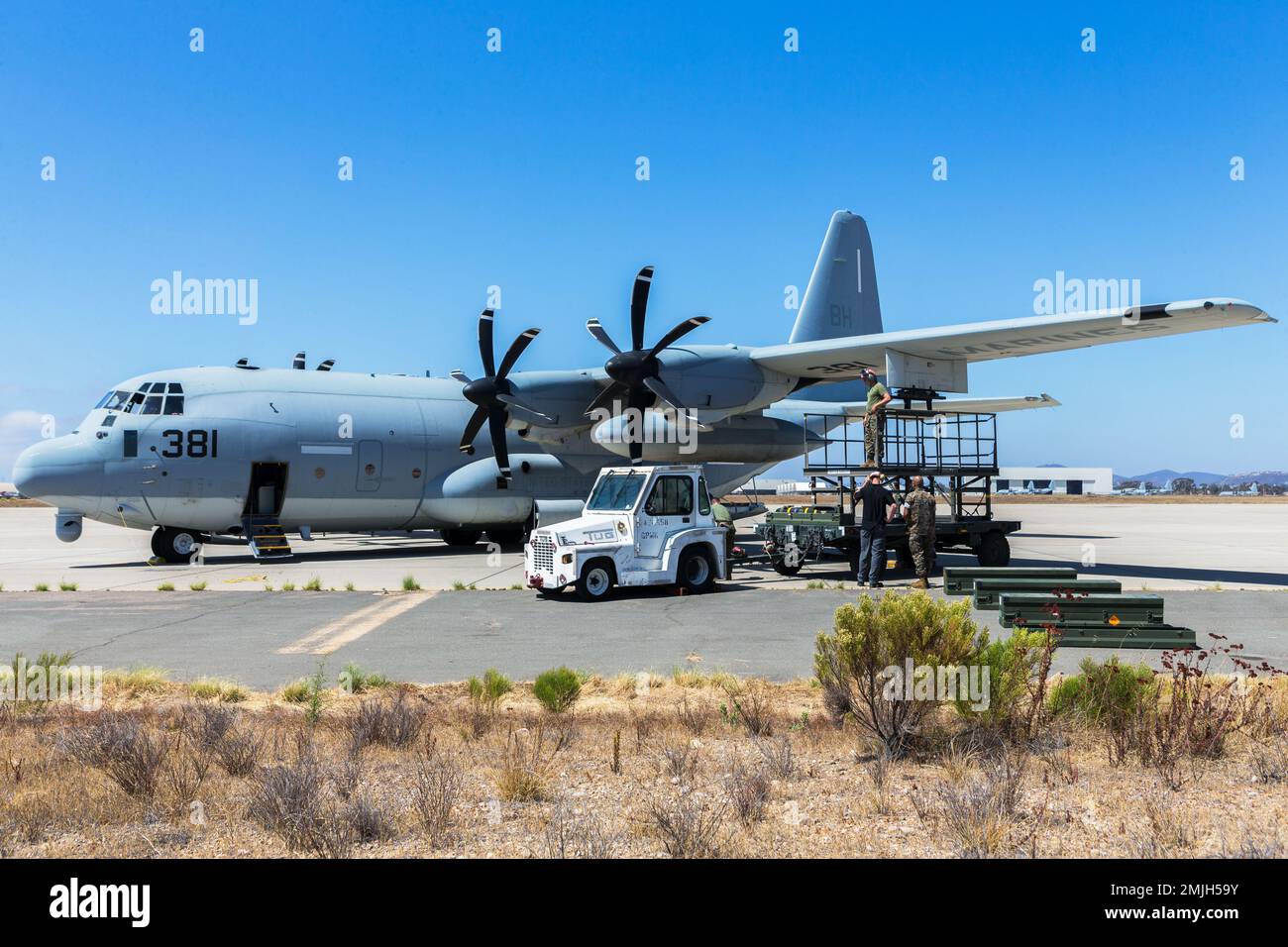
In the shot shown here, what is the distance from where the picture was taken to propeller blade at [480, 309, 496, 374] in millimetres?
24297

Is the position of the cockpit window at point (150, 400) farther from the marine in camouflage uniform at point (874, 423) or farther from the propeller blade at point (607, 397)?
the marine in camouflage uniform at point (874, 423)

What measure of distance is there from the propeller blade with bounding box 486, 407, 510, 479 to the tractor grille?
875 centimetres

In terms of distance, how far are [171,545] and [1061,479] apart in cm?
14638

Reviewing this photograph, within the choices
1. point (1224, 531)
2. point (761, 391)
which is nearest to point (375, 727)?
point (761, 391)

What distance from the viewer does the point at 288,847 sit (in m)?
5.09

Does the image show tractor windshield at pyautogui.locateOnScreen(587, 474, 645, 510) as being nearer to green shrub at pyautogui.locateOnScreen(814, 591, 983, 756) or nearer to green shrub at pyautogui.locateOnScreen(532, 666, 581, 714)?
green shrub at pyautogui.locateOnScreen(532, 666, 581, 714)

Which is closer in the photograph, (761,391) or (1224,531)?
(761,391)

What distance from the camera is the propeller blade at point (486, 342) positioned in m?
24.3

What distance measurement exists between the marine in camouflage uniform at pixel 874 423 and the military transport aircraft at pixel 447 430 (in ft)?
2.93

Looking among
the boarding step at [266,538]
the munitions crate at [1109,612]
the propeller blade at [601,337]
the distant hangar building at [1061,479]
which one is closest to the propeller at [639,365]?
the propeller blade at [601,337]

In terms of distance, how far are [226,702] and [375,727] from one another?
2.38 metres

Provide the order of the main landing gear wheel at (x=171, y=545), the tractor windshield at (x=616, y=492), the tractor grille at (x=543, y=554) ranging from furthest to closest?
the main landing gear wheel at (x=171, y=545), the tractor windshield at (x=616, y=492), the tractor grille at (x=543, y=554)
